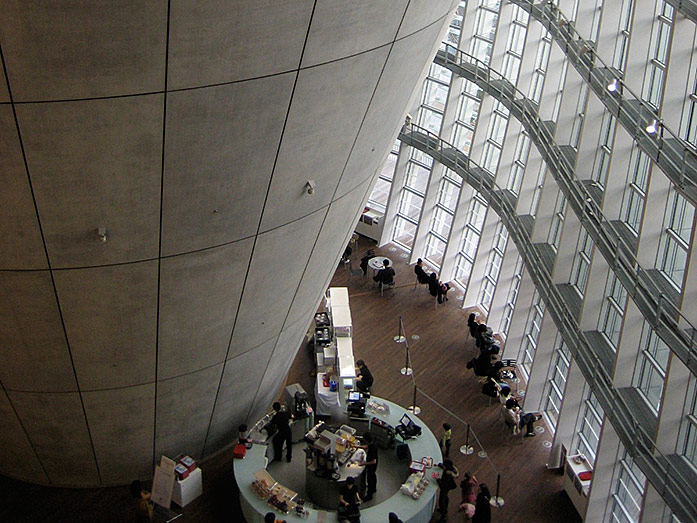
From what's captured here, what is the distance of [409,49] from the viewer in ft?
50.0

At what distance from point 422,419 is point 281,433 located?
15.4 ft

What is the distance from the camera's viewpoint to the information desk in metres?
19.0

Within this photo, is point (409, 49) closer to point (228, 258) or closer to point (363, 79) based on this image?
point (363, 79)

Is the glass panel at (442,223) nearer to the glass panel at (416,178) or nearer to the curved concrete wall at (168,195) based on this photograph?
the glass panel at (416,178)

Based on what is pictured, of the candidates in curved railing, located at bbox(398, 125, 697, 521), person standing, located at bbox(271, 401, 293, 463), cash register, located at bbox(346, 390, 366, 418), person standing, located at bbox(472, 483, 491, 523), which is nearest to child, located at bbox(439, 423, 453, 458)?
cash register, located at bbox(346, 390, 366, 418)

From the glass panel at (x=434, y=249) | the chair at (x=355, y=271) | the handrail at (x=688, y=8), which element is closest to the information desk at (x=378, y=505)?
the handrail at (x=688, y=8)

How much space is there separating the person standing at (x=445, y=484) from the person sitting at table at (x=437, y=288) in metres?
10.5

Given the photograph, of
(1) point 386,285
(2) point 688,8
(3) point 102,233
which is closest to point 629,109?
(2) point 688,8

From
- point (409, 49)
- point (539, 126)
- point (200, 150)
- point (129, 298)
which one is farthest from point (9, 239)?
point (539, 126)

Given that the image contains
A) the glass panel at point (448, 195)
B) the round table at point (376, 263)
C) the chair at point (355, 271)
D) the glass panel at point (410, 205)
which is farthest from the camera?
the glass panel at point (410, 205)

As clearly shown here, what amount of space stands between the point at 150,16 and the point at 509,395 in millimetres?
16997

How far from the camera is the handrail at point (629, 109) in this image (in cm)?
1523

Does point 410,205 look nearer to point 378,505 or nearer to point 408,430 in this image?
point 408,430

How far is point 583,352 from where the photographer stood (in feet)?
65.8
